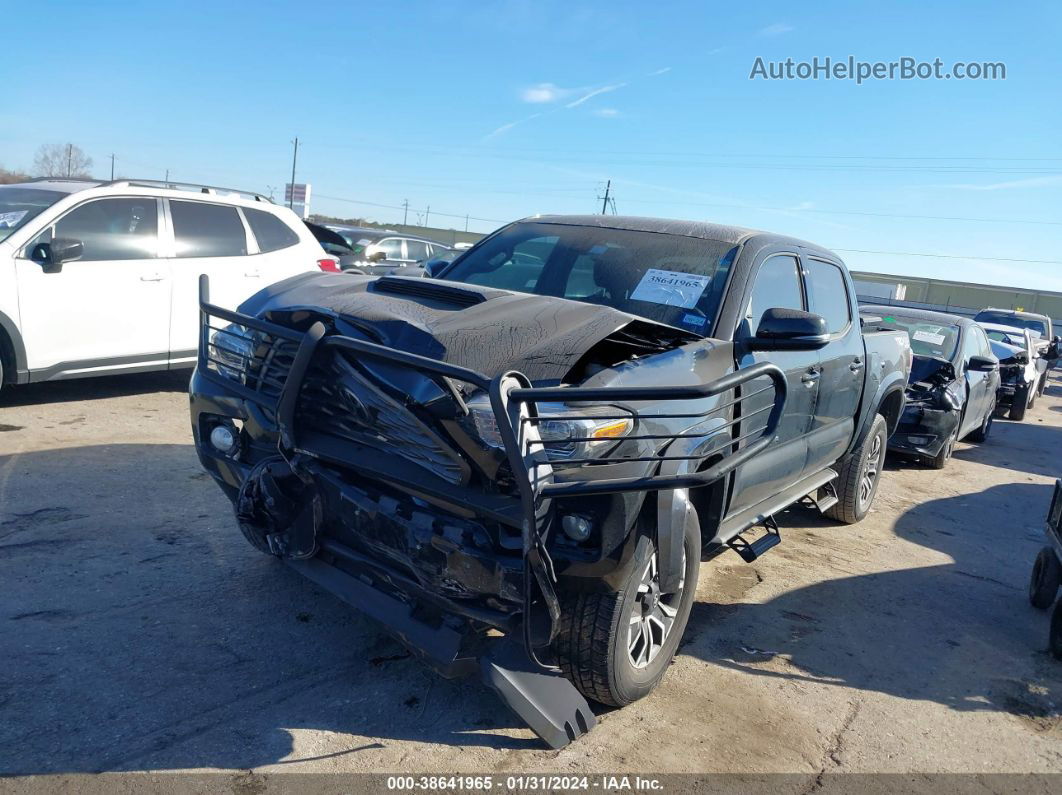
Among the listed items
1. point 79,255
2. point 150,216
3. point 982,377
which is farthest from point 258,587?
point 982,377

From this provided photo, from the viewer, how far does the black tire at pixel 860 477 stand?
607 centimetres

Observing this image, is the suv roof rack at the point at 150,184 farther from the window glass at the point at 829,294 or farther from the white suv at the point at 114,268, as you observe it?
the window glass at the point at 829,294

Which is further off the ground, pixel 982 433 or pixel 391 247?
pixel 391 247

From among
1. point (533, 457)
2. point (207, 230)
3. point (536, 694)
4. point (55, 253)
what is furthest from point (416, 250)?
point (533, 457)

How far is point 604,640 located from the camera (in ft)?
9.82

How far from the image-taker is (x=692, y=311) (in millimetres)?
3977

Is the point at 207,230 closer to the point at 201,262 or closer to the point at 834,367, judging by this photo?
the point at 201,262

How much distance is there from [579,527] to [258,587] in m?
2.02

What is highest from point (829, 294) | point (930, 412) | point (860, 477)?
point (829, 294)

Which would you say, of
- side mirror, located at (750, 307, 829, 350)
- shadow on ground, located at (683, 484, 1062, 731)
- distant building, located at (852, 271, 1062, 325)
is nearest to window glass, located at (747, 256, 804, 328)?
side mirror, located at (750, 307, 829, 350)

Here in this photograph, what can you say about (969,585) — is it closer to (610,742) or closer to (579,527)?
(610,742)

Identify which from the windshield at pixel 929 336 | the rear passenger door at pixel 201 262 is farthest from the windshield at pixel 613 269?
the windshield at pixel 929 336

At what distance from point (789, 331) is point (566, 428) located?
149 centimetres

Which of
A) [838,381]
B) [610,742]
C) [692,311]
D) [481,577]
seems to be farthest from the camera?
[838,381]
